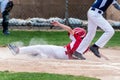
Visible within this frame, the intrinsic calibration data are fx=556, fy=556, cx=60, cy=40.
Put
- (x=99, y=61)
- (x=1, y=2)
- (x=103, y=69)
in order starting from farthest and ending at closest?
(x=1, y=2), (x=99, y=61), (x=103, y=69)

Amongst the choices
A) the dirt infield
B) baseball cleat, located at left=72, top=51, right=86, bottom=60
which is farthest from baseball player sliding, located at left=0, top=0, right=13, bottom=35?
baseball cleat, located at left=72, top=51, right=86, bottom=60

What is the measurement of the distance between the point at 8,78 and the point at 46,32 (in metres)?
11.4

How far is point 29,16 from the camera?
74.4 feet

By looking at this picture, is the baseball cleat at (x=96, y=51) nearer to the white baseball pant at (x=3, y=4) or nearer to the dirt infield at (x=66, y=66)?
the dirt infield at (x=66, y=66)

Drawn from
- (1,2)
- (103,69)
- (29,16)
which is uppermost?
(103,69)

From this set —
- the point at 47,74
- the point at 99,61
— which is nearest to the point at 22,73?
the point at 47,74

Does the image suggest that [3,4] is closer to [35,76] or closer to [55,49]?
[55,49]

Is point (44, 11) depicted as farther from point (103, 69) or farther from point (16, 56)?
point (103, 69)

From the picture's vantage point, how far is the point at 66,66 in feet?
32.4

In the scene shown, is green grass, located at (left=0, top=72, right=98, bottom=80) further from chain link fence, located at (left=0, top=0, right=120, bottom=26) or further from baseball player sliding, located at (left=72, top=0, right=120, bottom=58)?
chain link fence, located at (left=0, top=0, right=120, bottom=26)

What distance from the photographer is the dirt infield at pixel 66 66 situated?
9133 millimetres

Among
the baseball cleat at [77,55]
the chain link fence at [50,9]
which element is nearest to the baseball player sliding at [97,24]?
the baseball cleat at [77,55]

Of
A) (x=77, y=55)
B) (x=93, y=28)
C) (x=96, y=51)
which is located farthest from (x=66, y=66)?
(x=93, y=28)

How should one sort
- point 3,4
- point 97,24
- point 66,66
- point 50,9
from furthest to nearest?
point 50,9 < point 3,4 < point 97,24 < point 66,66
